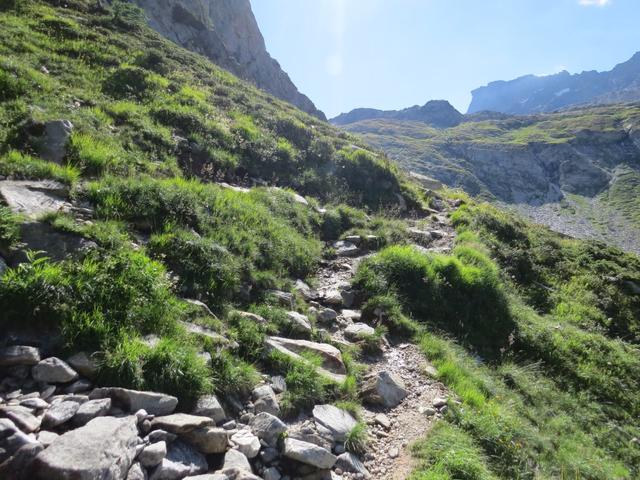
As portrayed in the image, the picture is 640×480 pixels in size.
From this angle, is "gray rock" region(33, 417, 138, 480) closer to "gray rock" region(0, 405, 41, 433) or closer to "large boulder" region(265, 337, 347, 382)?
"gray rock" region(0, 405, 41, 433)

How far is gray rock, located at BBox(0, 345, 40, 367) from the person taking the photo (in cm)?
412

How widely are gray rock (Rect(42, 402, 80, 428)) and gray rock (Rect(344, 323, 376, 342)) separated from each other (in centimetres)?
528

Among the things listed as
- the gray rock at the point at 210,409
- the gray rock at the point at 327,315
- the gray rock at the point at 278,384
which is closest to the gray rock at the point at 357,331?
the gray rock at the point at 327,315

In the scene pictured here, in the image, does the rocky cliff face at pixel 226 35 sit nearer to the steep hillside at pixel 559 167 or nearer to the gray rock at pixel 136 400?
the gray rock at pixel 136 400

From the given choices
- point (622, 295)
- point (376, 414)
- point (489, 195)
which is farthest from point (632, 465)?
point (489, 195)

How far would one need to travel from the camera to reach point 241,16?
3354 inches

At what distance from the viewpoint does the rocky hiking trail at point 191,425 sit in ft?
10.9

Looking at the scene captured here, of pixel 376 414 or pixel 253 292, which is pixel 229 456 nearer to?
pixel 376 414

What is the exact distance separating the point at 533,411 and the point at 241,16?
9443cm

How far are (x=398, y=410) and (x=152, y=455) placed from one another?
3.99 meters

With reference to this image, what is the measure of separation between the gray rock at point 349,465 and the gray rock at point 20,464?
3241 mm

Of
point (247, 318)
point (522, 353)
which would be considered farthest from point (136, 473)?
point (522, 353)

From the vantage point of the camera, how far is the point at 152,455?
372cm

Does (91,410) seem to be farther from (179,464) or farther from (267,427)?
(267,427)
